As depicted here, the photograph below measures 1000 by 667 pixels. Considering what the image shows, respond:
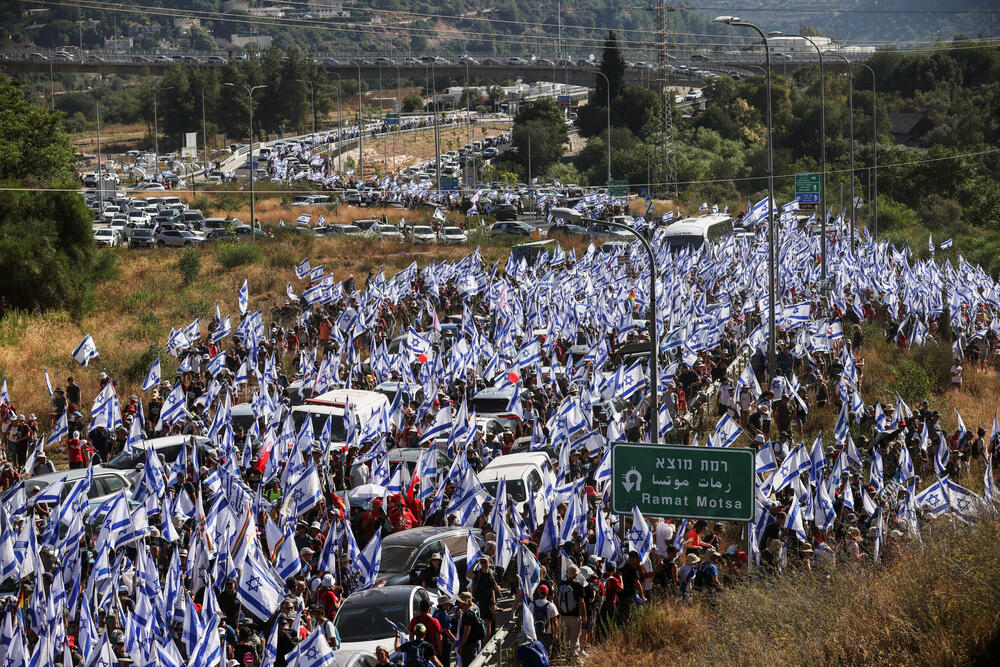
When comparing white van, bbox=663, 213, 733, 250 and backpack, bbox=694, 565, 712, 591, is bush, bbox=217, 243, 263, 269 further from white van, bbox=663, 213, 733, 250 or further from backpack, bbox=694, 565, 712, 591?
backpack, bbox=694, 565, 712, 591

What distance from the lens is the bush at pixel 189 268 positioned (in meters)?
47.0

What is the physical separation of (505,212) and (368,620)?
54986mm

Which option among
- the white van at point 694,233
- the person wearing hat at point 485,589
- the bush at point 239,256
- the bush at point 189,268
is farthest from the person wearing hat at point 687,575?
the bush at point 239,256

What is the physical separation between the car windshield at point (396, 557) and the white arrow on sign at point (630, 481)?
2.66 meters

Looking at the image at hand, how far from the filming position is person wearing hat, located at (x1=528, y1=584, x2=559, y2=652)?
1331 centimetres

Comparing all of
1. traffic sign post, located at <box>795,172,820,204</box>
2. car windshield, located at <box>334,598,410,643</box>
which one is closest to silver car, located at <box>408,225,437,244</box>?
traffic sign post, located at <box>795,172,820,204</box>

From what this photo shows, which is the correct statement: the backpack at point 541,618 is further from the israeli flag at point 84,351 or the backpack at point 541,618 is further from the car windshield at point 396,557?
the israeli flag at point 84,351

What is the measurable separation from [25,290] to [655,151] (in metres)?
52.6

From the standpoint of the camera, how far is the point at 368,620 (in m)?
13.0

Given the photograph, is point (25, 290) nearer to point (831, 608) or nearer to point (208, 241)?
point (208, 241)

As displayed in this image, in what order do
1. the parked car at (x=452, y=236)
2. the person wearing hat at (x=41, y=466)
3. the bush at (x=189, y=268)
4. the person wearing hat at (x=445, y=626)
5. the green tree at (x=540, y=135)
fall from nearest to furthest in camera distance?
1. the person wearing hat at (x=445, y=626)
2. the person wearing hat at (x=41, y=466)
3. the bush at (x=189, y=268)
4. the parked car at (x=452, y=236)
5. the green tree at (x=540, y=135)

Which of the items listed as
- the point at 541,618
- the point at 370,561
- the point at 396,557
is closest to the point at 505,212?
the point at 396,557

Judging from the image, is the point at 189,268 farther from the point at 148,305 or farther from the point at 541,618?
the point at 541,618

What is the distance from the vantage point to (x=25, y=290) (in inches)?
1588
